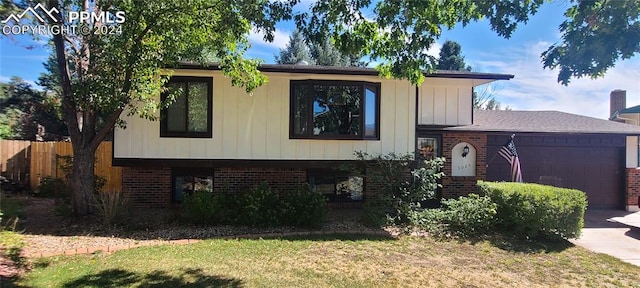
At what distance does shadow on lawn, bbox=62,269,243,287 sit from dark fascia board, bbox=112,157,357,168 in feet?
14.0

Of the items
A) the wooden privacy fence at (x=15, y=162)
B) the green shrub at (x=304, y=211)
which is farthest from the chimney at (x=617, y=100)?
the wooden privacy fence at (x=15, y=162)

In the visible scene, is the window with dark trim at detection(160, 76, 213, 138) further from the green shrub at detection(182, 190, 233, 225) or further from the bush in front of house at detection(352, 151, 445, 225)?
the bush in front of house at detection(352, 151, 445, 225)

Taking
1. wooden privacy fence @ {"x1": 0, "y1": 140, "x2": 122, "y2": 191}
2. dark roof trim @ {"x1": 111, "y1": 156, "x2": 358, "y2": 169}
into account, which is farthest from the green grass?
wooden privacy fence @ {"x1": 0, "y1": 140, "x2": 122, "y2": 191}

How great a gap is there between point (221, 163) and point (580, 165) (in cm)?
1150

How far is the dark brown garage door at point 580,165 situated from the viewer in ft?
39.1

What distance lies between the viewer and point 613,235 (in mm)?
8469

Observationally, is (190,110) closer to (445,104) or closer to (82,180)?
(82,180)

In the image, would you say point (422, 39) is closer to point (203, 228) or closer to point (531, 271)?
point (531, 271)

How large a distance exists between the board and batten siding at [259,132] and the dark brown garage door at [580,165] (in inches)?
195

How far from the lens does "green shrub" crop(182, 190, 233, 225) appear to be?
8062mm

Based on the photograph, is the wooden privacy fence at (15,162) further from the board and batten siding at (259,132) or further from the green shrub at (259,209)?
the green shrub at (259,209)

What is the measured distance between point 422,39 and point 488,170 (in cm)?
762

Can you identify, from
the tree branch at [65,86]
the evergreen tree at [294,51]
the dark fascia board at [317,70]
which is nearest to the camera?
the tree branch at [65,86]

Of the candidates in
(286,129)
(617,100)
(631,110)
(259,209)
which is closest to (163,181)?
(259,209)
